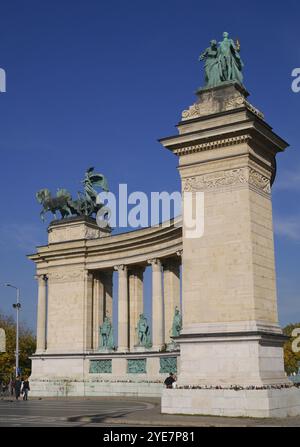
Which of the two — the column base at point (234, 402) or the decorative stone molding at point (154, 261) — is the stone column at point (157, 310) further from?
the column base at point (234, 402)

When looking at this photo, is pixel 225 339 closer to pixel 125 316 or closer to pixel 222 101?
pixel 222 101

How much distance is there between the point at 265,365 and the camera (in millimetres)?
26031

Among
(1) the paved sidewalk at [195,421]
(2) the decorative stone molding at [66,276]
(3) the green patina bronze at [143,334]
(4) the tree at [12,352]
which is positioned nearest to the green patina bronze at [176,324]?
(3) the green patina bronze at [143,334]

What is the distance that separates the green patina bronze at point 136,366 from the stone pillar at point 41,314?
34.0ft

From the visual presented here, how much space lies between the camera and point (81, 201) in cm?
5781

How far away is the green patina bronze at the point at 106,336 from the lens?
52.6m

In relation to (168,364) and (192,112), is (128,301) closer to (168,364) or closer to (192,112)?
(168,364)

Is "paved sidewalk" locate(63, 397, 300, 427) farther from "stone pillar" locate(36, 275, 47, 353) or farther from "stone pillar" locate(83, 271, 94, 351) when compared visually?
"stone pillar" locate(36, 275, 47, 353)

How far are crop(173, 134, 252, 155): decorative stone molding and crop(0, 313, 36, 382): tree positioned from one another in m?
60.4

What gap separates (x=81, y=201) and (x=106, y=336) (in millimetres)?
12635

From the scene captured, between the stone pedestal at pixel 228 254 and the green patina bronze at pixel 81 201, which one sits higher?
the green patina bronze at pixel 81 201

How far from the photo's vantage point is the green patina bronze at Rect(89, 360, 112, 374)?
51.0 meters

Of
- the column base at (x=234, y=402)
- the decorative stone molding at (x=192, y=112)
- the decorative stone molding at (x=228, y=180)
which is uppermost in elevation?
the decorative stone molding at (x=192, y=112)

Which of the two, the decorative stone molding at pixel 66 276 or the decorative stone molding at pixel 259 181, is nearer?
the decorative stone molding at pixel 259 181
